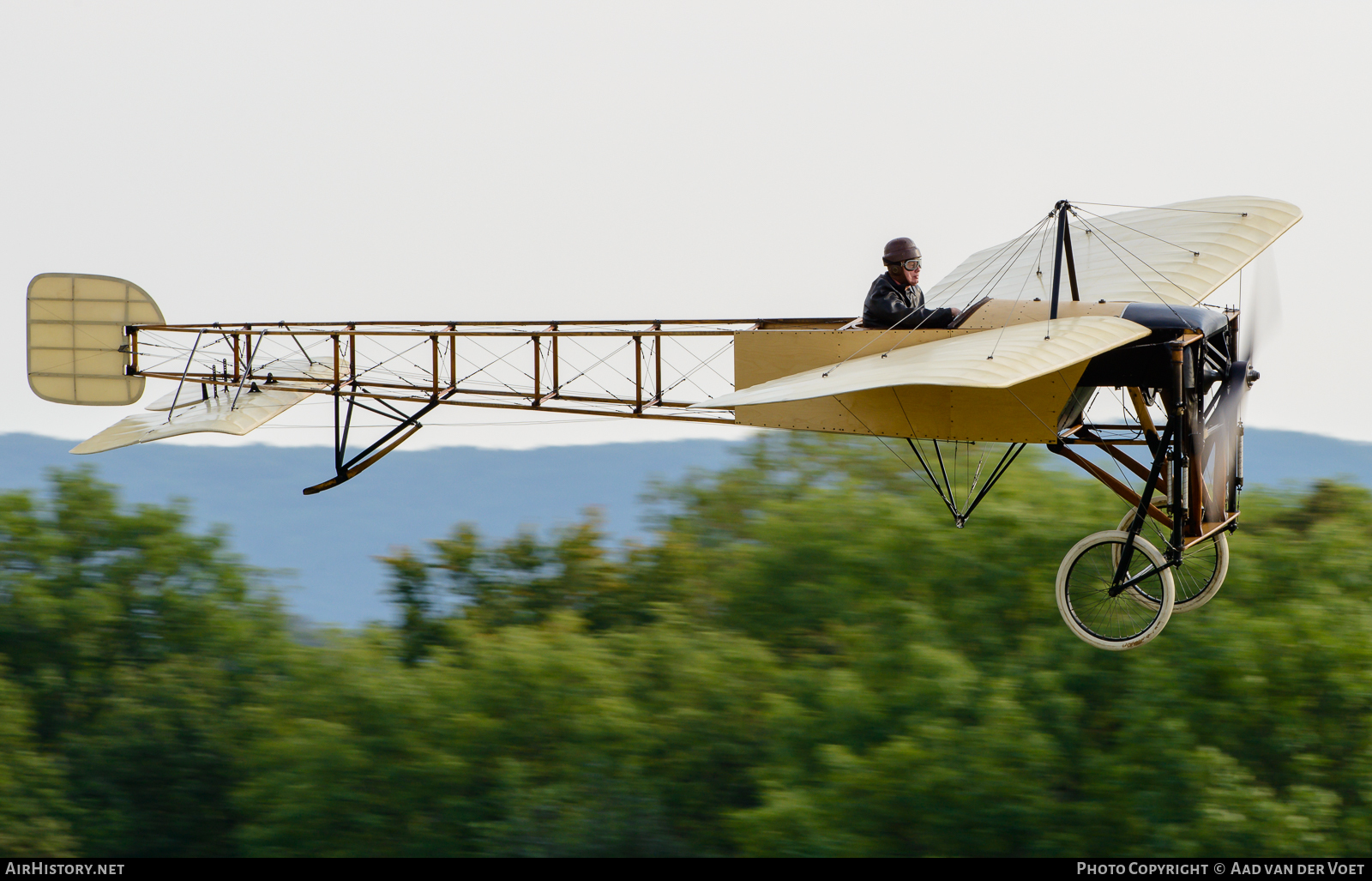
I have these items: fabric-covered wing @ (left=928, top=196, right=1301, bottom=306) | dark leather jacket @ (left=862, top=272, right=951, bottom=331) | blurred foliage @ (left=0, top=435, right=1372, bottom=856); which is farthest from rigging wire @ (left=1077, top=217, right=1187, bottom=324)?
blurred foliage @ (left=0, top=435, right=1372, bottom=856)

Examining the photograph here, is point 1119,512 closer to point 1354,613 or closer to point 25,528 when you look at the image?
point 1354,613

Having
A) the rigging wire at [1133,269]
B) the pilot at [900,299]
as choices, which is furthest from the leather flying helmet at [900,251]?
the rigging wire at [1133,269]

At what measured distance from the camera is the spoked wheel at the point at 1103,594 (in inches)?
314

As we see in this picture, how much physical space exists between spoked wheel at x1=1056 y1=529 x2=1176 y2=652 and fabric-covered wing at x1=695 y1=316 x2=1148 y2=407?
5.48 feet

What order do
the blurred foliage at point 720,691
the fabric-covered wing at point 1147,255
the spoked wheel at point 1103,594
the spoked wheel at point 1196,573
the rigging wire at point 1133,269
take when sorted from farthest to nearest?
1. the blurred foliage at point 720,691
2. the fabric-covered wing at point 1147,255
3. the rigging wire at point 1133,269
4. the spoked wheel at point 1196,573
5. the spoked wheel at point 1103,594

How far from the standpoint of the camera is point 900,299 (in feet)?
28.2

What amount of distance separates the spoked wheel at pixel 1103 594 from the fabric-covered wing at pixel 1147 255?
216 centimetres

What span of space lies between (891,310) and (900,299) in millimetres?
205

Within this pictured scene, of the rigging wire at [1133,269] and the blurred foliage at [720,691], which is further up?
the rigging wire at [1133,269]

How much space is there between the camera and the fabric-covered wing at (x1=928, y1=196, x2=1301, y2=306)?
9.09 meters

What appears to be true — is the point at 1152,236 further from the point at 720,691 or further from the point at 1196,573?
the point at 720,691

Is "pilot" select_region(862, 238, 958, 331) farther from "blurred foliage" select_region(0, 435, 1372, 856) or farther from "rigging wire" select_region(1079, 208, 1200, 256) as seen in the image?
"blurred foliage" select_region(0, 435, 1372, 856)

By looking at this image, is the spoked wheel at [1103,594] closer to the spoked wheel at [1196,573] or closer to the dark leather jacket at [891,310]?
the spoked wheel at [1196,573]
